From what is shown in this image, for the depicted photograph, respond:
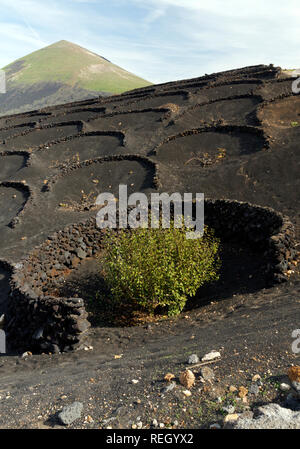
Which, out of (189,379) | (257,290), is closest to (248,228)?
(257,290)

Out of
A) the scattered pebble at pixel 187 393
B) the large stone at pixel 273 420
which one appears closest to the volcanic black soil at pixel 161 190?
the scattered pebble at pixel 187 393

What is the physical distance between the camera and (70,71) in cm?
14812

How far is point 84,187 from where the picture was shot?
70.7 feet

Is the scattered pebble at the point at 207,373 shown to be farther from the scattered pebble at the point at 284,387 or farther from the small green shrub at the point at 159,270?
the small green shrub at the point at 159,270

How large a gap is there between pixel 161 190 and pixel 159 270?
9.14m

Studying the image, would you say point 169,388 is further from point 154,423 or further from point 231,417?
point 231,417

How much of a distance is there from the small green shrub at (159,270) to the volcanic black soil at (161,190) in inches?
30.5

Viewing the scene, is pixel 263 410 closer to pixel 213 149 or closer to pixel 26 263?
pixel 26 263

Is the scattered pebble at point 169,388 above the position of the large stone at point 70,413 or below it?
above

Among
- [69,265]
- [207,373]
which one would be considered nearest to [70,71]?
[69,265]

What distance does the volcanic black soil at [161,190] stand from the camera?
5.68 metres

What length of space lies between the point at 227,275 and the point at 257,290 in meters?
1.85

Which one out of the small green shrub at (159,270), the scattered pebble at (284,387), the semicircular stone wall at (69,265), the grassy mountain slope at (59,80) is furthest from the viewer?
the grassy mountain slope at (59,80)

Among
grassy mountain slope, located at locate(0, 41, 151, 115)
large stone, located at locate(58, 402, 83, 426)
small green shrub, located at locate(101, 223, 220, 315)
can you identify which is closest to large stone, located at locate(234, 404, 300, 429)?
large stone, located at locate(58, 402, 83, 426)
